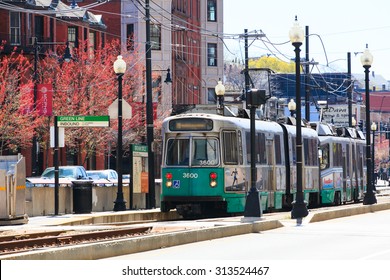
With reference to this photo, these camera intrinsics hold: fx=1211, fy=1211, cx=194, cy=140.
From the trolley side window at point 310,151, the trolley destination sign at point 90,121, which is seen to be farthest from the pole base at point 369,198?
the trolley destination sign at point 90,121

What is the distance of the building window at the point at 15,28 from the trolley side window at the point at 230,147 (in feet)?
125

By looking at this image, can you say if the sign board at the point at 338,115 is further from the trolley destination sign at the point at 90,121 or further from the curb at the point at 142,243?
the curb at the point at 142,243

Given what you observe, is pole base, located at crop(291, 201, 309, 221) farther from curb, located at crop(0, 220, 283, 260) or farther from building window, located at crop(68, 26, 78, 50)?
building window, located at crop(68, 26, 78, 50)

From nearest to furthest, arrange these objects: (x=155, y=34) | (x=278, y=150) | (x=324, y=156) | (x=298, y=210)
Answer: (x=298, y=210) → (x=278, y=150) → (x=324, y=156) → (x=155, y=34)

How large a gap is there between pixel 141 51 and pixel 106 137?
1359 cm

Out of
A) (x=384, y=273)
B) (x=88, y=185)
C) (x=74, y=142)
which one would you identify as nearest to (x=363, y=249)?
(x=384, y=273)

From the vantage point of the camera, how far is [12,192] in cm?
3247

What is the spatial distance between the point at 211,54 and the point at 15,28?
94.6 ft

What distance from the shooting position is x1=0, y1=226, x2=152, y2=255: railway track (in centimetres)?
2228

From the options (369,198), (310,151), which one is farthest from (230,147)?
(310,151)

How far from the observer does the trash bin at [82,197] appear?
40.0 meters

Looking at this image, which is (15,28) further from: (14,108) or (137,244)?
(137,244)

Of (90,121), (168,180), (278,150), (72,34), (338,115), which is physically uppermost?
(72,34)

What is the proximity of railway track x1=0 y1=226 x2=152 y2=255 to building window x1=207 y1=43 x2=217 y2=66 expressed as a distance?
7149 cm
